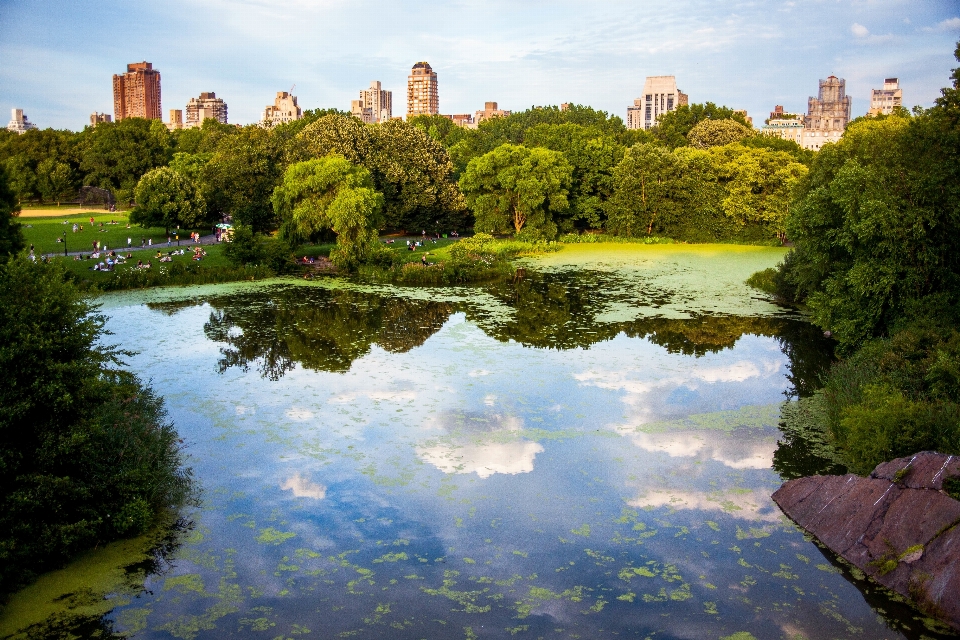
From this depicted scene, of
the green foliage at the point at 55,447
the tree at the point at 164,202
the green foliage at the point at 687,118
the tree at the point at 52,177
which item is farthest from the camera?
the green foliage at the point at 687,118

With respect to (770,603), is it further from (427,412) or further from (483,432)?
(427,412)

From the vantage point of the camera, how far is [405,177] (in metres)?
45.8

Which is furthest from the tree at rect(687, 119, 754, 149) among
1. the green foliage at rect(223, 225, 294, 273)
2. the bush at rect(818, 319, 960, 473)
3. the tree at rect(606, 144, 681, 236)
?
the bush at rect(818, 319, 960, 473)

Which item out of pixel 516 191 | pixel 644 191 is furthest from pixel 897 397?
pixel 644 191

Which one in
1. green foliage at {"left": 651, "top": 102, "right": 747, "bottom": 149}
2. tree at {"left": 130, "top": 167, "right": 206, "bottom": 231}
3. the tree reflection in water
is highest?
green foliage at {"left": 651, "top": 102, "right": 747, "bottom": 149}

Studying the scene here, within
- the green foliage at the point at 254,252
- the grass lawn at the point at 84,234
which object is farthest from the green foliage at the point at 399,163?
the green foliage at the point at 254,252

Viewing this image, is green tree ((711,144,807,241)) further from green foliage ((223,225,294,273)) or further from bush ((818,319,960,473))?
bush ((818,319,960,473))

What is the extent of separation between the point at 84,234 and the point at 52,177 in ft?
77.3

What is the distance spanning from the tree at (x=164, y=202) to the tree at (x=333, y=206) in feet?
32.3

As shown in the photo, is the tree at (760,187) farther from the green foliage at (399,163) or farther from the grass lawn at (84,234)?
the grass lawn at (84,234)

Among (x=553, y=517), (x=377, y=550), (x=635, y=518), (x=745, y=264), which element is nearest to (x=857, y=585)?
(x=635, y=518)

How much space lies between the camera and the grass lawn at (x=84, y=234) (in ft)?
124

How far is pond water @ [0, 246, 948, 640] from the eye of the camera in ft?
29.2

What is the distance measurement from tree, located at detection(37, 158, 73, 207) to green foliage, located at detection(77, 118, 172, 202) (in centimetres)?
209
